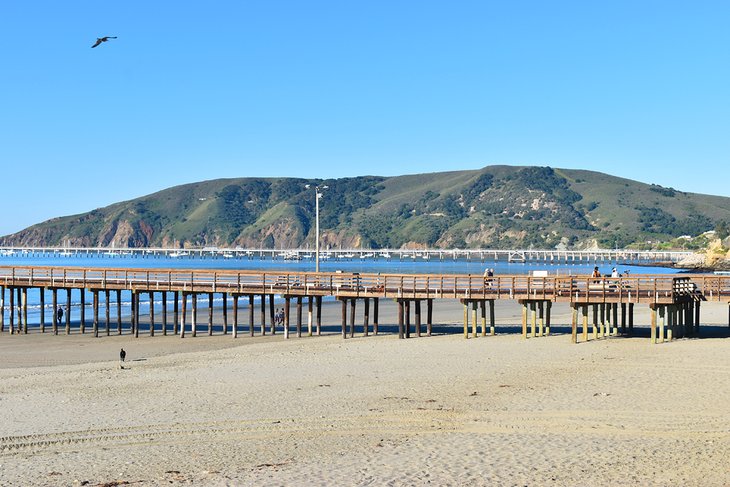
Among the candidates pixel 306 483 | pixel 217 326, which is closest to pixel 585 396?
pixel 306 483

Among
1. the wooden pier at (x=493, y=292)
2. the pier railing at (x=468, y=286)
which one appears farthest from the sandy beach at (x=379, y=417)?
the pier railing at (x=468, y=286)

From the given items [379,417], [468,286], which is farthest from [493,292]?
[379,417]

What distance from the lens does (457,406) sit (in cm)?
2047

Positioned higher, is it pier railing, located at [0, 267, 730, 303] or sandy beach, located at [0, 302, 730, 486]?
pier railing, located at [0, 267, 730, 303]

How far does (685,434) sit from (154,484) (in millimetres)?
10240

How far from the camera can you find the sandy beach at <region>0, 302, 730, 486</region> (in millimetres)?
14797

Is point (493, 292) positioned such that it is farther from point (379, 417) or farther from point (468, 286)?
point (379, 417)

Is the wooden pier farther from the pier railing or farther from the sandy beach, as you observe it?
the sandy beach

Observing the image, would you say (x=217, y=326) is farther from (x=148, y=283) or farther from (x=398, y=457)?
(x=398, y=457)

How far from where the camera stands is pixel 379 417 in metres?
19.3

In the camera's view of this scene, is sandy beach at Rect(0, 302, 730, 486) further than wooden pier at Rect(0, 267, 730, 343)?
No

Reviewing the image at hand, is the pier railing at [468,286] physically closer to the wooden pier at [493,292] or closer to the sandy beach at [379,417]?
the wooden pier at [493,292]

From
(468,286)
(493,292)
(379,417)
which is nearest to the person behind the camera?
(379,417)

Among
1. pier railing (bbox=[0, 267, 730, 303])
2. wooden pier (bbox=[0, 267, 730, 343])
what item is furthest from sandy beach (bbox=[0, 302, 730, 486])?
pier railing (bbox=[0, 267, 730, 303])
